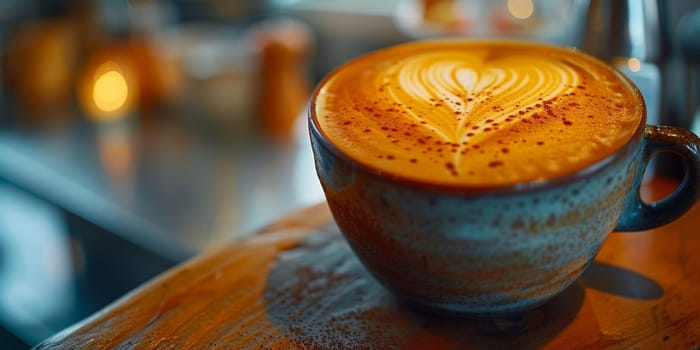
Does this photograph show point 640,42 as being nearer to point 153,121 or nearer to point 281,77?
point 281,77

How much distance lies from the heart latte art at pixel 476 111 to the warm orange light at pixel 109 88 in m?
1.27

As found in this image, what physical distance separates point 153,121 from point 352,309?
53.9 inches

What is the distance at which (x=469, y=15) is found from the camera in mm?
1171

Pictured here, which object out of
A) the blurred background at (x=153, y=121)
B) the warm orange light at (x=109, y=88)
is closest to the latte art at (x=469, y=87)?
the blurred background at (x=153, y=121)

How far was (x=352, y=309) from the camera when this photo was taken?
0.49 m

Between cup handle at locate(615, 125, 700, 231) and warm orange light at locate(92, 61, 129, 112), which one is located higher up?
cup handle at locate(615, 125, 700, 231)

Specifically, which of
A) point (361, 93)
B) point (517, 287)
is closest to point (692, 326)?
point (517, 287)

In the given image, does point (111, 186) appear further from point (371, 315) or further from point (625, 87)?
point (625, 87)

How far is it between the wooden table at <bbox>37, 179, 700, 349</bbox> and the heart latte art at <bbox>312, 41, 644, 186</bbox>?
140 mm

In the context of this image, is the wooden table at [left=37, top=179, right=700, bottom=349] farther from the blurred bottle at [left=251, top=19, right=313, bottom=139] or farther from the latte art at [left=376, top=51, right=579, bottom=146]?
the blurred bottle at [left=251, top=19, right=313, bottom=139]

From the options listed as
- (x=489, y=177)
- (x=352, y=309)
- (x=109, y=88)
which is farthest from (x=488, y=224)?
(x=109, y=88)

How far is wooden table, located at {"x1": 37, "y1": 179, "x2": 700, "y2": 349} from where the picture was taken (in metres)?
0.45

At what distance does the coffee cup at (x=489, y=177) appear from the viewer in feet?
1.19

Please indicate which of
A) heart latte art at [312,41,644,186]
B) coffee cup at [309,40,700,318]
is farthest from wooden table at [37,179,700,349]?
heart latte art at [312,41,644,186]
